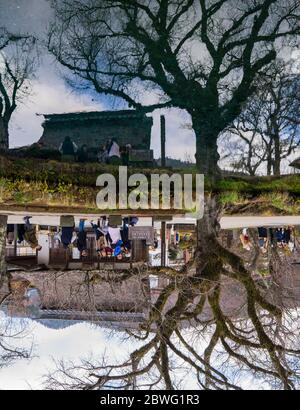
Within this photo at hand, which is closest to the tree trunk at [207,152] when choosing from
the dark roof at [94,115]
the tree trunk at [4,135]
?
the dark roof at [94,115]

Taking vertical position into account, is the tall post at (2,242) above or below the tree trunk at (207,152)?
below

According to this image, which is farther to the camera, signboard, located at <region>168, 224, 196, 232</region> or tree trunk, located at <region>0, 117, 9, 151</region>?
signboard, located at <region>168, 224, 196, 232</region>

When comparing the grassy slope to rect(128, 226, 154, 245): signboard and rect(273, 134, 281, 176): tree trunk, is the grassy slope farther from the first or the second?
rect(273, 134, 281, 176): tree trunk

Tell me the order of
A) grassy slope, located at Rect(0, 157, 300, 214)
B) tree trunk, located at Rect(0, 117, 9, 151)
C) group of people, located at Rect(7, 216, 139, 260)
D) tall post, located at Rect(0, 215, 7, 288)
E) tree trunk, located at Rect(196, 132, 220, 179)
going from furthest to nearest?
tree trunk, located at Rect(196, 132, 220, 179) < group of people, located at Rect(7, 216, 139, 260) < tree trunk, located at Rect(0, 117, 9, 151) < tall post, located at Rect(0, 215, 7, 288) < grassy slope, located at Rect(0, 157, 300, 214)

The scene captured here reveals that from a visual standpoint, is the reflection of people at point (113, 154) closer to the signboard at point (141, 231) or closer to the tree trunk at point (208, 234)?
the signboard at point (141, 231)

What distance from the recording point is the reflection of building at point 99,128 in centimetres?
1309

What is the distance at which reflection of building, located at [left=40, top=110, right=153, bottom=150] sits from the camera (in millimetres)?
13086

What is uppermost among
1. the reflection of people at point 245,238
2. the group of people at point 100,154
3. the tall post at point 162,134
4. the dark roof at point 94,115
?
the dark roof at point 94,115

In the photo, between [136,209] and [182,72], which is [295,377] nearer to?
[136,209]

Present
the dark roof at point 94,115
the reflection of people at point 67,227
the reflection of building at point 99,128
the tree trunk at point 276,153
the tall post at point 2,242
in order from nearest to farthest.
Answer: the tall post at point 2,242 → the reflection of people at point 67,227 → the reflection of building at point 99,128 → the dark roof at point 94,115 → the tree trunk at point 276,153

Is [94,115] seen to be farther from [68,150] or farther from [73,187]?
[73,187]

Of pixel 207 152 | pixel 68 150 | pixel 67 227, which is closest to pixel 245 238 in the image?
pixel 207 152

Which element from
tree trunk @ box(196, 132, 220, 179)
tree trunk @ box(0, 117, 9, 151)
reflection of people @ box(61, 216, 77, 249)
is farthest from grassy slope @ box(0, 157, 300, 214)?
tree trunk @ box(0, 117, 9, 151)

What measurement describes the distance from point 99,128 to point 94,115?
0.53 metres
